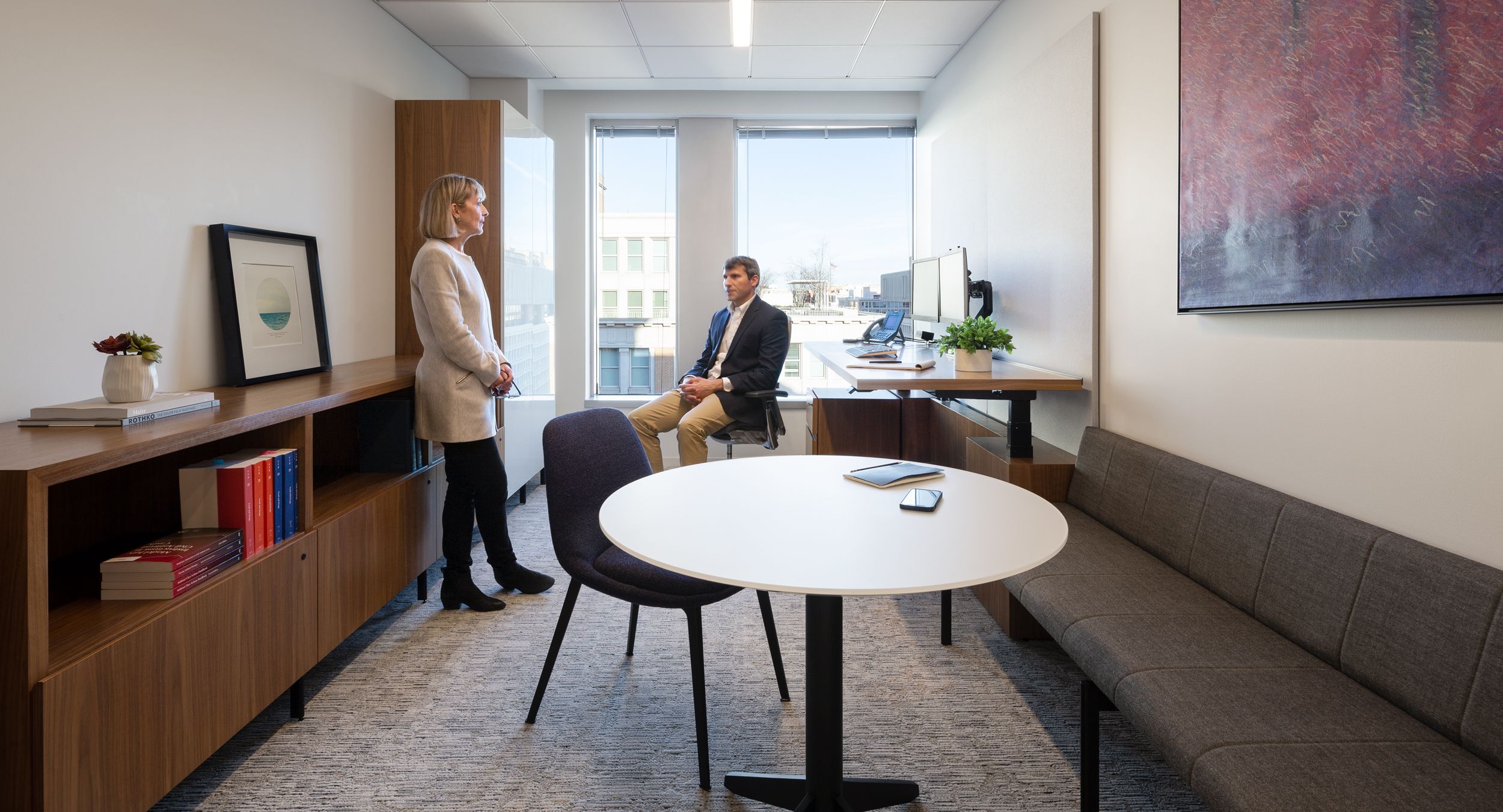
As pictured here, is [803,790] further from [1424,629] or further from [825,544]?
[1424,629]

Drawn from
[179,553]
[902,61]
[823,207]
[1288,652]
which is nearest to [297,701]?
[179,553]

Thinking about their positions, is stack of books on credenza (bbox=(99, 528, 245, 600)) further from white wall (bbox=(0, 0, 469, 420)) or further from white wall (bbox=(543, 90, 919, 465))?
white wall (bbox=(543, 90, 919, 465))

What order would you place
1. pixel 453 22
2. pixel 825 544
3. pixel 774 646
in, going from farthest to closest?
pixel 453 22, pixel 774 646, pixel 825 544

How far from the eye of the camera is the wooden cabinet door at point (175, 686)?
1455 millimetres

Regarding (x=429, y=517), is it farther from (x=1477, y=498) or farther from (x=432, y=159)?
(x=1477, y=498)

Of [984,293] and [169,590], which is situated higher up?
[984,293]

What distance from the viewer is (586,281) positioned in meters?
5.80

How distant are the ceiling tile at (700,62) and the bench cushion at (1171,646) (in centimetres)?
396

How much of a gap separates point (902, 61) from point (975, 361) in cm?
249

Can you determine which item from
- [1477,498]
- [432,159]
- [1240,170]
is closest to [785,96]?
[432,159]

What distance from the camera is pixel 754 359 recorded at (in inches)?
163

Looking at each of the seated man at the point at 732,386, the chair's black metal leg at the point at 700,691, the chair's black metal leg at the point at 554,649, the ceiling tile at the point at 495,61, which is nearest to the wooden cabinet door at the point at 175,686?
the chair's black metal leg at the point at 554,649

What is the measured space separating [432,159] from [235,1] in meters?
1.36

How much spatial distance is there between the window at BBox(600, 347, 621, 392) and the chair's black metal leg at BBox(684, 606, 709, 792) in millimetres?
4276
